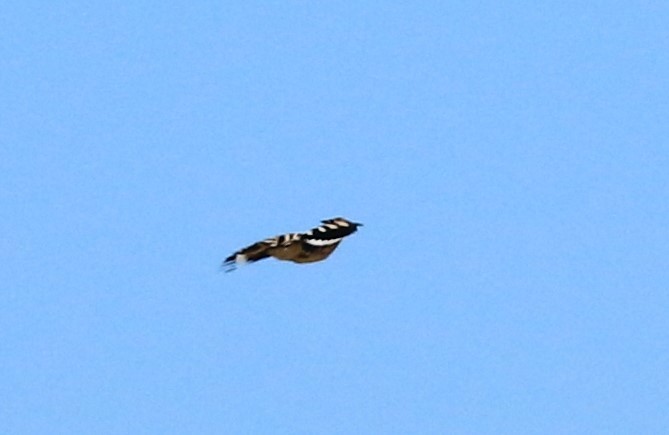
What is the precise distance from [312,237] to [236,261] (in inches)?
143

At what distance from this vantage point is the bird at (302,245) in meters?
52.5

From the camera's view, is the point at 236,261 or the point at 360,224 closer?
the point at 236,261

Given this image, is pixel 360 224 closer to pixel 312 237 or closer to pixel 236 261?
pixel 312 237

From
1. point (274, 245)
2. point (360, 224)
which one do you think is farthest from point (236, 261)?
point (360, 224)

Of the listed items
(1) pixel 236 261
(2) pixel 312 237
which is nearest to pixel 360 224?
(2) pixel 312 237

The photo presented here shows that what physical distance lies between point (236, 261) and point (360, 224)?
5.31 m

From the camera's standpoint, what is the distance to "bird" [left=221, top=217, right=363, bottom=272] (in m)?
52.5

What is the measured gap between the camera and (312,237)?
55281 mm

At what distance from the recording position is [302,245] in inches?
2149

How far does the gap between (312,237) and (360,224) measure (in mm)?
1728

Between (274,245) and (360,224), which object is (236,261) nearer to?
(274,245)

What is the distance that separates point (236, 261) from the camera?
52.2 meters

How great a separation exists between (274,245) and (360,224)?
12.6ft
